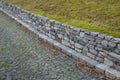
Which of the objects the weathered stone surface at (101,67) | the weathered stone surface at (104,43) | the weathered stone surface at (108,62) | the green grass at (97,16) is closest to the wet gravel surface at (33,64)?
the weathered stone surface at (101,67)

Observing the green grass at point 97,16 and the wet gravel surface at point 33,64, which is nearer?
the wet gravel surface at point 33,64

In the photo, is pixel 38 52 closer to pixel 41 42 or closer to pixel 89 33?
pixel 41 42

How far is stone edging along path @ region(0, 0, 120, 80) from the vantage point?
21.2 feet

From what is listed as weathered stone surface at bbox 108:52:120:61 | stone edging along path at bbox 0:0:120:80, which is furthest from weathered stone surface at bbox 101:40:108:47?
weathered stone surface at bbox 108:52:120:61

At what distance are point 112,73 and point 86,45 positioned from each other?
185 centimetres

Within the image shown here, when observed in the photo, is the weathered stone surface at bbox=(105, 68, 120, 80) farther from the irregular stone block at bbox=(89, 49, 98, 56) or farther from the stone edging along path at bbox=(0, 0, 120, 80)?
the irregular stone block at bbox=(89, 49, 98, 56)

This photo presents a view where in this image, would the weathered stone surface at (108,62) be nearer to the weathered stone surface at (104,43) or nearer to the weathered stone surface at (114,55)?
the weathered stone surface at (114,55)

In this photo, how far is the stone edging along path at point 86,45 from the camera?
21.2 feet

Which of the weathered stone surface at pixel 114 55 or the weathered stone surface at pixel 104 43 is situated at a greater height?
the weathered stone surface at pixel 104 43

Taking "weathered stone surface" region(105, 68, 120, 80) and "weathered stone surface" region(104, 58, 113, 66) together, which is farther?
"weathered stone surface" region(104, 58, 113, 66)

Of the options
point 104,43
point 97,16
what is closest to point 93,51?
point 104,43

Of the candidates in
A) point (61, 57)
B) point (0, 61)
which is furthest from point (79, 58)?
point (0, 61)

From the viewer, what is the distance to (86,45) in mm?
7781

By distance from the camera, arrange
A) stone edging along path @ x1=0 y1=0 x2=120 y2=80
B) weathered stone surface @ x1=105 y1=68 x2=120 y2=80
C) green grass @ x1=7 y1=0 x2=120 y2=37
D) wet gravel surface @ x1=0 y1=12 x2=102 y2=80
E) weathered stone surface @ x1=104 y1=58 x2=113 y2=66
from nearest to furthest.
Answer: weathered stone surface @ x1=105 y1=68 x2=120 y2=80
stone edging along path @ x1=0 y1=0 x2=120 y2=80
weathered stone surface @ x1=104 y1=58 x2=113 y2=66
wet gravel surface @ x1=0 y1=12 x2=102 y2=80
green grass @ x1=7 y1=0 x2=120 y2=37
